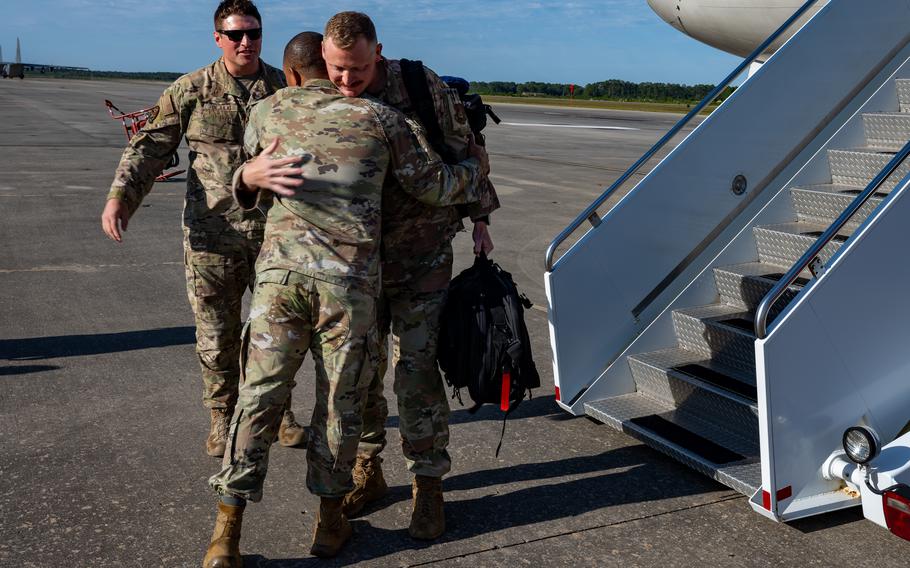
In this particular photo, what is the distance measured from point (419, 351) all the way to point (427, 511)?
26.0 inches

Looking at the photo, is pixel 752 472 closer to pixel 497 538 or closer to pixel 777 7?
pixel 497 538

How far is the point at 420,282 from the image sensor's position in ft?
11.4

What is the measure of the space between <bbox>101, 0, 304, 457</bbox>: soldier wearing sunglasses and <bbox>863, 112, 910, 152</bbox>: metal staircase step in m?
3.85

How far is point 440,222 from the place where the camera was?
352 cm

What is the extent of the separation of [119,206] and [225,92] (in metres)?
0.71

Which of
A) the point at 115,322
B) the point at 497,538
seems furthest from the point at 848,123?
the point at 115,322

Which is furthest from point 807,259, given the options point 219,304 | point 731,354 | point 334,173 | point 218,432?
point 218,432

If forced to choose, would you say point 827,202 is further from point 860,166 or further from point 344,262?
point 344,262

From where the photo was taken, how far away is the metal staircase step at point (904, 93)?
5.80m

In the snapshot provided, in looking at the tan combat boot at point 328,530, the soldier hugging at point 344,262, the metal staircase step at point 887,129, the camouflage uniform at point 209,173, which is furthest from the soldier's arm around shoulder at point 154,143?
the metal staircase step at point 887,129

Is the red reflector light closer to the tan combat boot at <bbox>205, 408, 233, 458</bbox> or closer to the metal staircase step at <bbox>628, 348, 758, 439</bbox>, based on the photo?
the metal staircase step at <bbox>628, 348, 758, 439</bbox>

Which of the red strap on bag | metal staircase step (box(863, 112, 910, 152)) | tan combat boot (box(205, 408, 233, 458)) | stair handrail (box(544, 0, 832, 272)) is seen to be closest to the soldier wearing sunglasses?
tan combat boot (box(205, 408, 233, 458))

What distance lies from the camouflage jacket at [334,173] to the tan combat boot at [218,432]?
1.37 metres

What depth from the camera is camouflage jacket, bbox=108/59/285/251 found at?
4.06m
